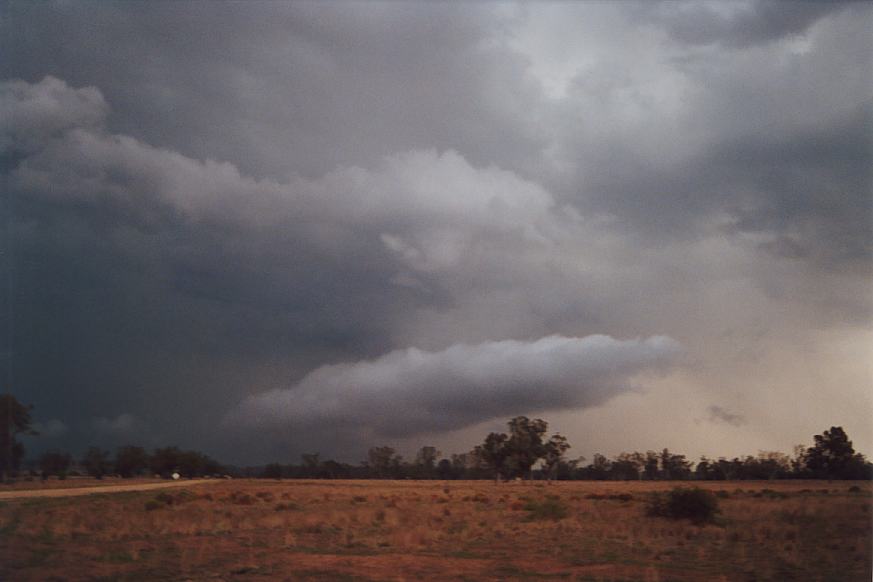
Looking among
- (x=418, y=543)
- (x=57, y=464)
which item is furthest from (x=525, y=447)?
(x=418, y=543)

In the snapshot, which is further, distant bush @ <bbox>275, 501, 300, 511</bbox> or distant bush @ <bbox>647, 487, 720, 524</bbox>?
distant bush @ <bbox>275, 501, 300, 511</bbox>

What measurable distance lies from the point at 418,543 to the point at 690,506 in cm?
1806

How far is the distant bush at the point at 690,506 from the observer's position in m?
37.9

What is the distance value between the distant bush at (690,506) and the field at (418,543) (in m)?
0.77

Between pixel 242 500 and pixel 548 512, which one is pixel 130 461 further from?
pixel 548 512

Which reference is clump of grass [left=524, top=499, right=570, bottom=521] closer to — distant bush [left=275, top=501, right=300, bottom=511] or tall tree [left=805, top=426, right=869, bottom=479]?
distant bush [left=275, top=501, right=300, bottom=511]

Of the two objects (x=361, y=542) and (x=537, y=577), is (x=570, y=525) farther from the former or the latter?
(x=537, y=577)

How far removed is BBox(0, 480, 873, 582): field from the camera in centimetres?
2098

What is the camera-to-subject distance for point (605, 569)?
2197 cm

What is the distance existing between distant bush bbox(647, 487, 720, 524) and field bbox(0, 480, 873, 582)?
769 mm

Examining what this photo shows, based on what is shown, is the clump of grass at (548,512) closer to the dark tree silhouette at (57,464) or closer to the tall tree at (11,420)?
the tall tree at (11,420)

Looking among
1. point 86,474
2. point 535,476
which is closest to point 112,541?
point 86,474

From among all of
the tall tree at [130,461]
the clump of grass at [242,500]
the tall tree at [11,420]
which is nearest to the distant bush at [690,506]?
the clump of grass at [242,500]

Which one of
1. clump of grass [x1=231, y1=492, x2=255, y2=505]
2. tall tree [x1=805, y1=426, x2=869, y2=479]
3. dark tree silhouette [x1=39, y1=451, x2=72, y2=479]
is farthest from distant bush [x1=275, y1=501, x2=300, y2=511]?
tall tree [x1=805, y1=426, x2=869, y2=479]
